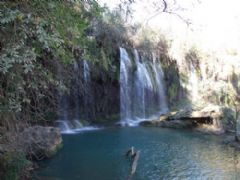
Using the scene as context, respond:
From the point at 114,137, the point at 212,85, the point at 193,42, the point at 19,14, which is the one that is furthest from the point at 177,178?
the point at 193,42

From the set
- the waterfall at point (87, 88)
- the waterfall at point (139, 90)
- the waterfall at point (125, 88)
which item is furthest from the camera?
the waterfall at point (139, 90)

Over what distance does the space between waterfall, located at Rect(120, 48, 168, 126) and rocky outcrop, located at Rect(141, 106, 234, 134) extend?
189 cm

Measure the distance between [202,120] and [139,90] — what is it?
4.95 meters

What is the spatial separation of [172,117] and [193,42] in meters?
10.1

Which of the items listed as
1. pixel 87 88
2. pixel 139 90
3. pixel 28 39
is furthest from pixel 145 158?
pixel 139 90

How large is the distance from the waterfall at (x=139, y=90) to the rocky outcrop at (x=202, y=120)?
6.19 feet

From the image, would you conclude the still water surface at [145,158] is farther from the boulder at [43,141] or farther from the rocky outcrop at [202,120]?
the rocky outcrop at [202,120]

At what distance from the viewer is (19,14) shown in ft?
15.5

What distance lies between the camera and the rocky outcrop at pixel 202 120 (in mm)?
20641

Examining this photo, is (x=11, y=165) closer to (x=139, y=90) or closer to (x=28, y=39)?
(x=28, y=39)

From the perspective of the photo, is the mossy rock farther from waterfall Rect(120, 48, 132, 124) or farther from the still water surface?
waterfall Rect(120, 48, 132, 124)

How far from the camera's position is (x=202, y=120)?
71.0 ft

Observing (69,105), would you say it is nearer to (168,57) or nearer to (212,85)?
(168,57)

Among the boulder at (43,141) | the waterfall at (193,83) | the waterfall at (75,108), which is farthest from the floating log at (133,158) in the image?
the waterfall at (193,83)
